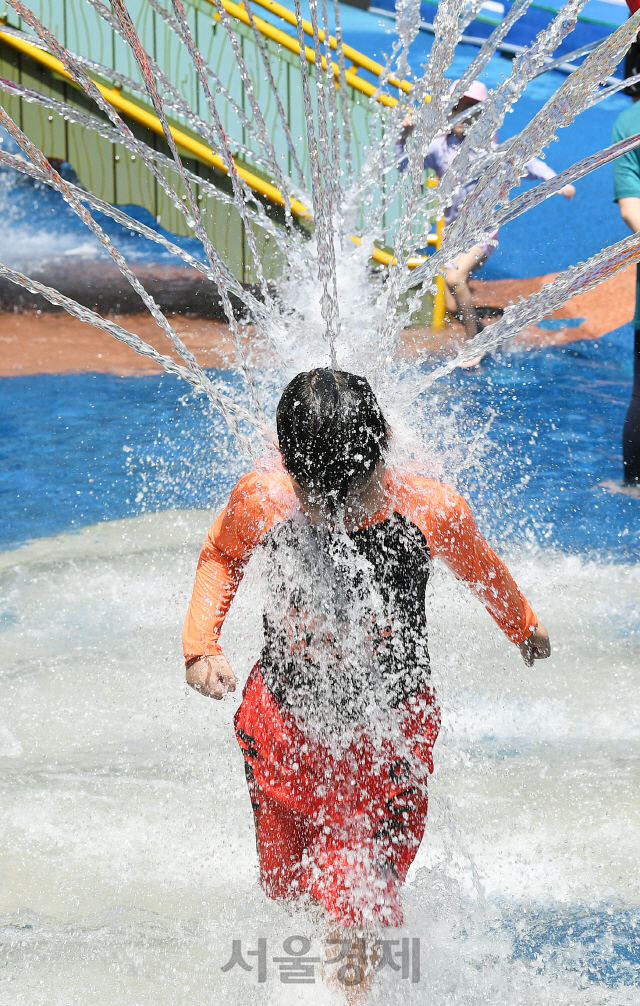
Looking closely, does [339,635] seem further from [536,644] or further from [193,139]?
[193,139]

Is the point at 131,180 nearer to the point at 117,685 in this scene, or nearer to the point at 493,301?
the point at 493,301

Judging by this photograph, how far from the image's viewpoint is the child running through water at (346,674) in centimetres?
182

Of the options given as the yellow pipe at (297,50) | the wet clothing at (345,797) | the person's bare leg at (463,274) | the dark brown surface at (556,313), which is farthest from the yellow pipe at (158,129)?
the wet clothing at (345,797)

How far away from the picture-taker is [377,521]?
1.80 meters

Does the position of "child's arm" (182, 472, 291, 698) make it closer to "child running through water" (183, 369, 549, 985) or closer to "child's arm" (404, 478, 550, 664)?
"child running through water" (183, 369, 549, 985)

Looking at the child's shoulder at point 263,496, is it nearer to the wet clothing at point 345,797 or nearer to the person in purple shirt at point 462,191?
the wet clothing at point 345,797

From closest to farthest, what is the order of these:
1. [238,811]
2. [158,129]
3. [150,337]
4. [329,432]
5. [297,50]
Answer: [329,432] < [238,811] < [297,50] < [158,129] < [150,337]

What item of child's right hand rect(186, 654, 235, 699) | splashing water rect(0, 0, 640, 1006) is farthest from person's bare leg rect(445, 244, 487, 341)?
child's right hand rect(186, 654, 235, 699)

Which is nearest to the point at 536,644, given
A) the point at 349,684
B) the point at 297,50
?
the point at 349,684

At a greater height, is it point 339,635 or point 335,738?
point 339,635

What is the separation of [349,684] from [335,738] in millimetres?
104

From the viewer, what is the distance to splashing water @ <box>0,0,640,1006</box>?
2.22 meters

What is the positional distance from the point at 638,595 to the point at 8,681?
8.22 feet

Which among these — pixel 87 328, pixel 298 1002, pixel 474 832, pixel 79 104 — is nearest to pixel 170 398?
pixel 87 328
